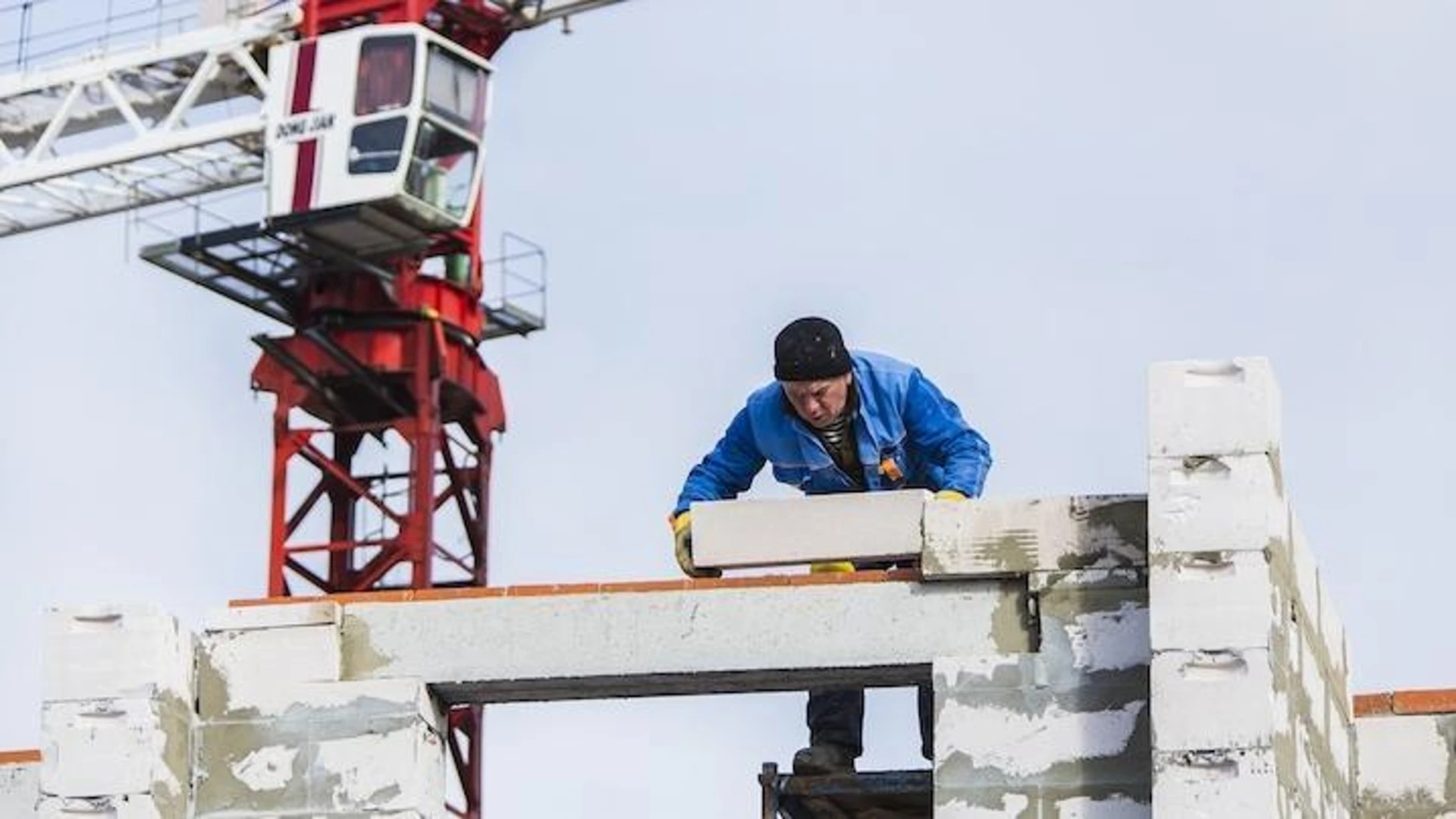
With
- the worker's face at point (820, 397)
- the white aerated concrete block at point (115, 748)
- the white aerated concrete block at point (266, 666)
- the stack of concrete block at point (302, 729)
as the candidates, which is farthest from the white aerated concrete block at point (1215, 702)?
the white aerated concrete block at point (115, 748)

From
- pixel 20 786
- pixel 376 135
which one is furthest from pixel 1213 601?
pixel 376 135

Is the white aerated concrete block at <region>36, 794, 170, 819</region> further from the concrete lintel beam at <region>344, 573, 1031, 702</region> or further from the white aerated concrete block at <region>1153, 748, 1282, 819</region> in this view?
the white aerated concrete block at <region>1153, 748, 1282, 819</region>

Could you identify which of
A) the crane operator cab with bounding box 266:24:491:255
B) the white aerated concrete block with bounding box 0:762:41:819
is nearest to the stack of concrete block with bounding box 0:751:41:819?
the white aerated concrete block with bounding box 0:762:41:819

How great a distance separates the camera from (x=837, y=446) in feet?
71.4

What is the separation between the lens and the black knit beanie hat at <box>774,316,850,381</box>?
69.2 ft

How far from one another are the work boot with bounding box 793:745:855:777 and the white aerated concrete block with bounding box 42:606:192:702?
118 inches

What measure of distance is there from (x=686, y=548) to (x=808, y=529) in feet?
2.17

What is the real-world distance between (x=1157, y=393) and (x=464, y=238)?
1657 inches

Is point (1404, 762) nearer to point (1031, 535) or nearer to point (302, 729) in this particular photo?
point (1031, 535)

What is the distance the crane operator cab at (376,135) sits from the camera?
188 feet

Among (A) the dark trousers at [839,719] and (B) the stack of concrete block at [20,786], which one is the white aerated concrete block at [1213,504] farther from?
(B) the stack of concrete block at [20,786]

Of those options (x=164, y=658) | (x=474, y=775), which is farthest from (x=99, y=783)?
(x=474, y=775)

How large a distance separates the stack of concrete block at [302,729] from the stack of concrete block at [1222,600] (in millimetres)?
3571

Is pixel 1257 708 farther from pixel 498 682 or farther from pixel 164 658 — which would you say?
pixel 164 658
